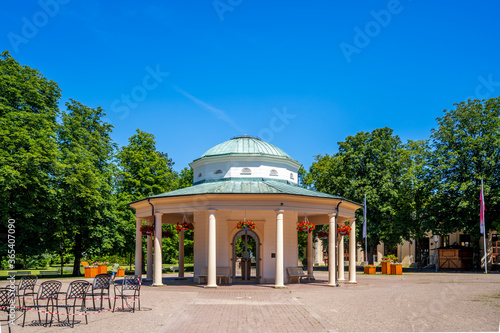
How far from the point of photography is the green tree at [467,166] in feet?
125

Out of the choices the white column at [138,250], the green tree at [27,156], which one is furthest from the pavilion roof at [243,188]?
the green tree at [27,156]

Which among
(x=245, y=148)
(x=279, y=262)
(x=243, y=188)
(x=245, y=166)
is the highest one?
(x=245, y=148)

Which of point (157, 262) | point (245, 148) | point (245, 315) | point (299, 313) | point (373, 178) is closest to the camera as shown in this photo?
point (245, 315)

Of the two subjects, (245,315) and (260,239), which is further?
(260,239)

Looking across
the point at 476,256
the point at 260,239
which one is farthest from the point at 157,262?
the point at 476,256

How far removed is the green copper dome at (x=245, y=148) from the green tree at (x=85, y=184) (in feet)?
33.6

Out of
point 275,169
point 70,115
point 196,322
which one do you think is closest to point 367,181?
point 275,169

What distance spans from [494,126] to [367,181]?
11397mm

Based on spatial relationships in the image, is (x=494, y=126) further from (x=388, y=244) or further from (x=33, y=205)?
(x=33, y=205)

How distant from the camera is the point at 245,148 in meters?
26.9

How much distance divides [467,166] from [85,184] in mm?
31026

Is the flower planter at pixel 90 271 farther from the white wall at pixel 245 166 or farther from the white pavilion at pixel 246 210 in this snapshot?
the white wall at pixel 245 166

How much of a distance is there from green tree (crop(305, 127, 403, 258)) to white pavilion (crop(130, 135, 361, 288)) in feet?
49.5

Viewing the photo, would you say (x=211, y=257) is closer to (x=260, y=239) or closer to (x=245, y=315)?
(x=260, y=239)
